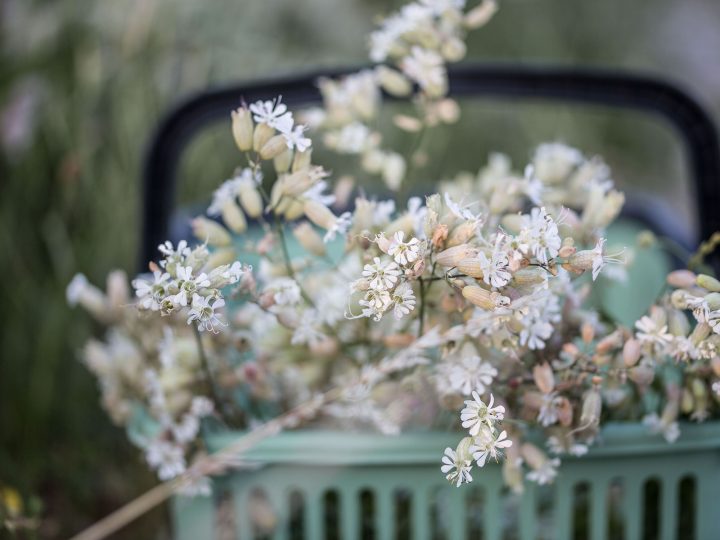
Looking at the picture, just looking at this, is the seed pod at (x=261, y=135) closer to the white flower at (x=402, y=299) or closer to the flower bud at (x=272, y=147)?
the flower bud at (x=272, y=147)

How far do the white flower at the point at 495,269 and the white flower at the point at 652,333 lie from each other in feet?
0.36

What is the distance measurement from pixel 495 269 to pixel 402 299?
5cm

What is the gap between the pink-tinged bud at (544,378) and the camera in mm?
475

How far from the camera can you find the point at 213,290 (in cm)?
41

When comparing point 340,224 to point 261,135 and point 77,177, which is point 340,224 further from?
point 77,177

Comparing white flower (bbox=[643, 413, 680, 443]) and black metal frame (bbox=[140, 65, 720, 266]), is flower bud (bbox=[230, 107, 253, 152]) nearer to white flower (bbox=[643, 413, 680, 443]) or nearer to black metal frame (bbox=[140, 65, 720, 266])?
black metal frame (bbox=[140, 65, 720, 266])

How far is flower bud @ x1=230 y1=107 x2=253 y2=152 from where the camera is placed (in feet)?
1.56

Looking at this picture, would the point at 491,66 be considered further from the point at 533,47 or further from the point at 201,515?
the point at 533,47

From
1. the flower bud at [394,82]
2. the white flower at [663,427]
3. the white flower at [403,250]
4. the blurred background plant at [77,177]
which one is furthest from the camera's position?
the blurred background plant at [77,177]

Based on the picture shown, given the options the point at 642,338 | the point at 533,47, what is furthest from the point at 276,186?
the point at 533,47

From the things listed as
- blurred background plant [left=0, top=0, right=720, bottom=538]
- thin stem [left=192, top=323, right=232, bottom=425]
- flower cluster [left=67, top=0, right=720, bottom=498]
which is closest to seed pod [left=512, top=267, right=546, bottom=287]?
flower cluster [left=67, top=0, right=720, bottom=498]

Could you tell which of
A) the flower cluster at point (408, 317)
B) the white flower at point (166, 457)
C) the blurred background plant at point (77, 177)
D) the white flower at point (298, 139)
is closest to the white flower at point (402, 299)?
the flower cluster at point (408, 317)

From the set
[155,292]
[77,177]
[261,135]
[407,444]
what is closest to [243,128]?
[261,135]

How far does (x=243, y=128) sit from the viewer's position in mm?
477
